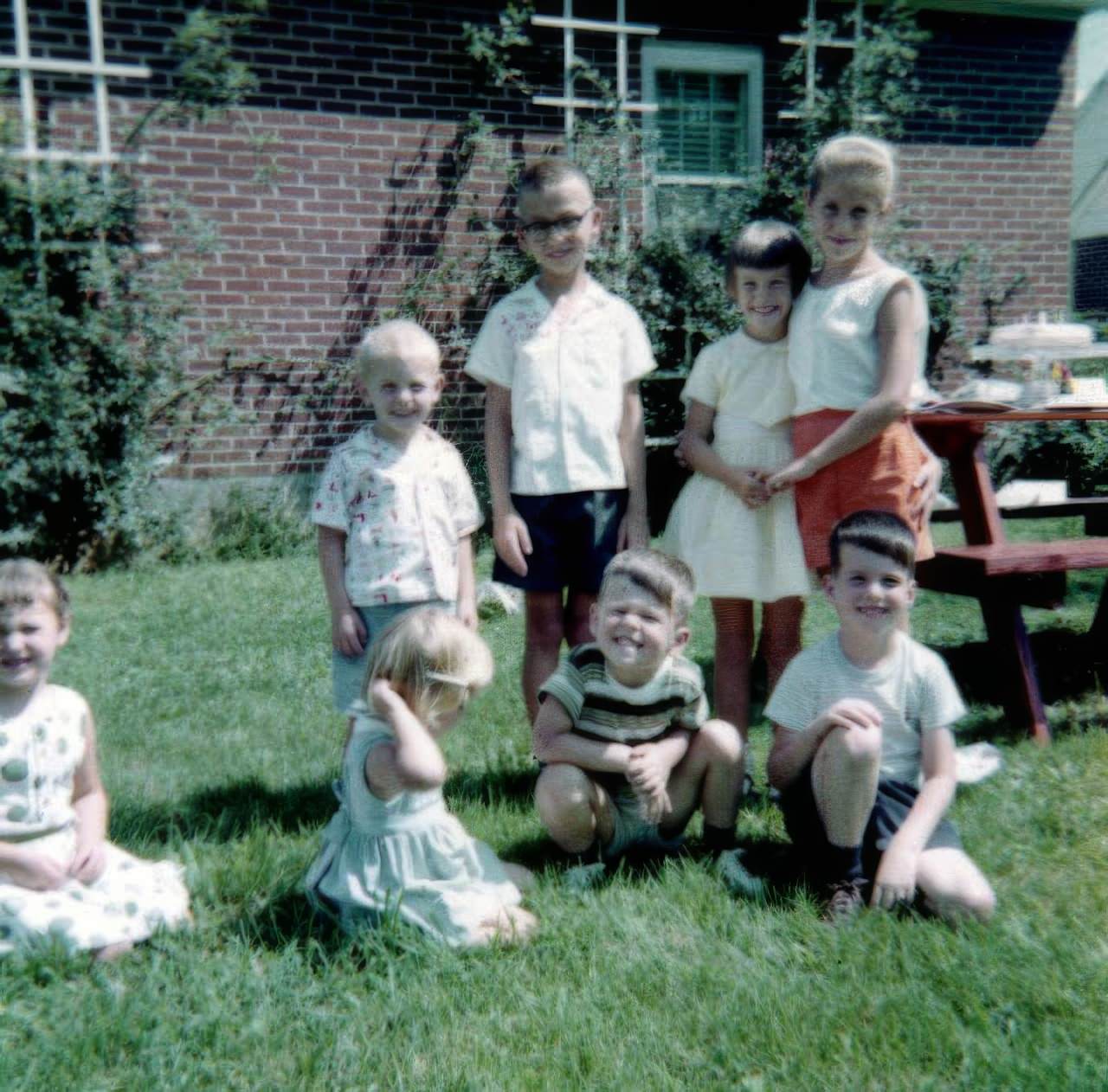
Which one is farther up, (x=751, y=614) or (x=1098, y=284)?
(x=1098, y=284)

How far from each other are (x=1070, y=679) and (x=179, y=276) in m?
5.59

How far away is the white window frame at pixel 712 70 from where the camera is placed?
912 centimetres

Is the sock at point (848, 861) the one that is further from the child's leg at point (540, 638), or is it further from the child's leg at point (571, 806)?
the child's leg at point (540, 638)

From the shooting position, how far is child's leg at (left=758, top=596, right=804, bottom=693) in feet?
→ 11.6

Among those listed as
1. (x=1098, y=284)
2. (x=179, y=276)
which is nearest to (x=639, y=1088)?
(x=179, y=276)

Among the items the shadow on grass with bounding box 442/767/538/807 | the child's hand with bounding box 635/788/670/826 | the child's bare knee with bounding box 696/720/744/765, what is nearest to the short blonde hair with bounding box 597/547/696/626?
the child's bare knee with bounding box 696/720/744/765

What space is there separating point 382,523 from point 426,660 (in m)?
0.71

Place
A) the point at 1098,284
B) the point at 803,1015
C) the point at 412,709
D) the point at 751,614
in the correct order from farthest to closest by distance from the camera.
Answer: the point at 1098,284, the point at 751,614, the point at 412,709, the point at 803,1015

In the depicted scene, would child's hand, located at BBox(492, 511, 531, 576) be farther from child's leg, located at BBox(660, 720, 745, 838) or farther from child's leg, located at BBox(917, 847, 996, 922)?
child's leg, located at BBox(917, 847, 996, 922)

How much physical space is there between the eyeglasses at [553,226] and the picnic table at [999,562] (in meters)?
1.48

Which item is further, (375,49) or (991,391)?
(375,49)

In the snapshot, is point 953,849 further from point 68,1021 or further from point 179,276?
point 179,276

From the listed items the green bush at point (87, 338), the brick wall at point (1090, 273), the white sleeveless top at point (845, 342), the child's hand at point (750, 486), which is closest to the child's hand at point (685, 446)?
the child's hand at point (750, 486)

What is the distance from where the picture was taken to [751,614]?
144 inches
